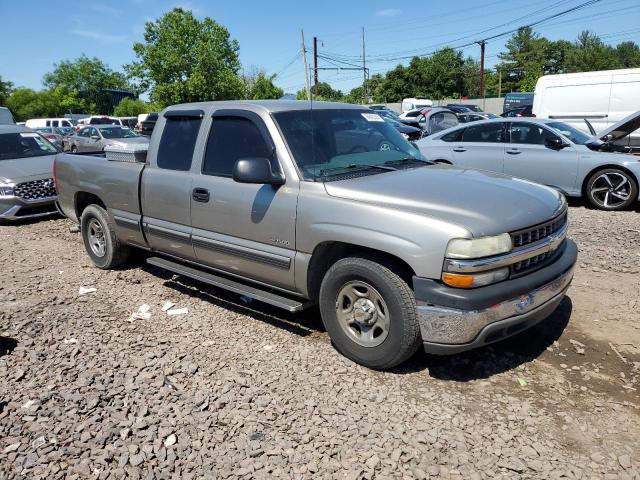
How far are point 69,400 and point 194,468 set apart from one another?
1.15 m

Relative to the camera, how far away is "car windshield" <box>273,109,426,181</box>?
3.88 m

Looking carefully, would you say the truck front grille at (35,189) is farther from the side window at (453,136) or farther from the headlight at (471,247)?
the headlight at (471,247)

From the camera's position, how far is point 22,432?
2.97m

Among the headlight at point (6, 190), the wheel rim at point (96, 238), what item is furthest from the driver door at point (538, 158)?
the headlight at point (6, 190)

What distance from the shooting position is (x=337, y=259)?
12.1 ft

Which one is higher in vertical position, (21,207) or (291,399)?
(21,207)

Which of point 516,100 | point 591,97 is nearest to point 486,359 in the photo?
point 591,97

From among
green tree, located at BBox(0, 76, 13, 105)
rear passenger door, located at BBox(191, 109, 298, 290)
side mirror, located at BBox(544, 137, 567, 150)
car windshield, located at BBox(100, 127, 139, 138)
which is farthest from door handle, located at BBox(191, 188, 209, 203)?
green tree, located at BBox(0, 76, 13, 105)

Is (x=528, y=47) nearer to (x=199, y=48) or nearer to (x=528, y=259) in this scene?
(x=199, y=48)

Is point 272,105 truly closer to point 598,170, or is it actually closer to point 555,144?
point 555,144

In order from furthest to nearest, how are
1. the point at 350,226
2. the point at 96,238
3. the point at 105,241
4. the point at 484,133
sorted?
the point at 484,133
the point at 96,238
the point at 105,241
the point at 350,226


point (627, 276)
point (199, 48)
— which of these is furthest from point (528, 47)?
point (627, 276)

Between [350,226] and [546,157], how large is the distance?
6.81 metres

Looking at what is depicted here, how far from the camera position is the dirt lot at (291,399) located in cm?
266
